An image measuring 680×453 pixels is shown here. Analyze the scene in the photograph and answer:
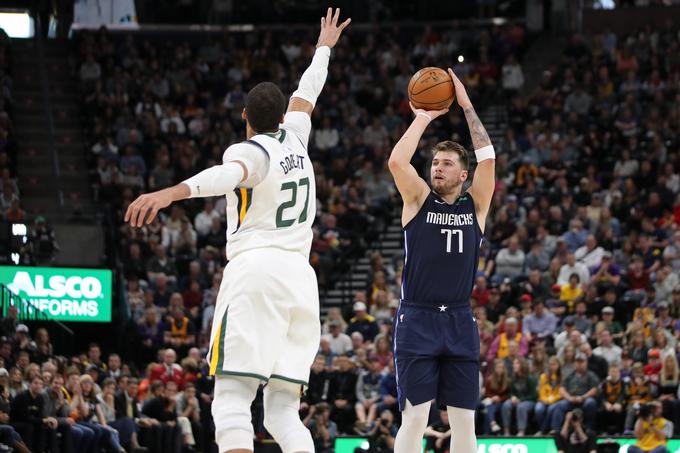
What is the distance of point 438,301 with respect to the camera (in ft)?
28.5

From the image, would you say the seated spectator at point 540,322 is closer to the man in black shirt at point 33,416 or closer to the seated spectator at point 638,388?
the seated spectator at point 638,388

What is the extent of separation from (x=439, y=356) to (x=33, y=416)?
28.6 feet

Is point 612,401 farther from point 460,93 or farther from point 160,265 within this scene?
point 460,93

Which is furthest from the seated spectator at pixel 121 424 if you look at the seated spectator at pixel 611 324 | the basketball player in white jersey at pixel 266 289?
the basketball player in white jersey at pixel 266 289

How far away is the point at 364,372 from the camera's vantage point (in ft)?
62.3

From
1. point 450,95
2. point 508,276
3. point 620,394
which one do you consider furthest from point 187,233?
point 450,95

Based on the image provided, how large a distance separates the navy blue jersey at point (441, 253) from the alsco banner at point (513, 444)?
23.2 ft

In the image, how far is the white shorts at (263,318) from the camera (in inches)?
281

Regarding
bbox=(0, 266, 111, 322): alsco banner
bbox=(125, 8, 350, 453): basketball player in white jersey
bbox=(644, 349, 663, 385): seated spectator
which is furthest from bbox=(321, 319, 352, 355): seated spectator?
bbox=(125, 8, 350, 453): basketball player in white jersey

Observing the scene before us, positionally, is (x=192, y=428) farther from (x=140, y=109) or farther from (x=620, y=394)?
(x=140, y=109)

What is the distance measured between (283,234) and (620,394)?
1195 cm

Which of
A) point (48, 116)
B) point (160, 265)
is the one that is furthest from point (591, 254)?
point (48, 116)

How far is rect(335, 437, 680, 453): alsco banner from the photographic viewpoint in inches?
612

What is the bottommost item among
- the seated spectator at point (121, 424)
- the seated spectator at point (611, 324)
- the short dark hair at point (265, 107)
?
the seated spectator at point (121, 424)
